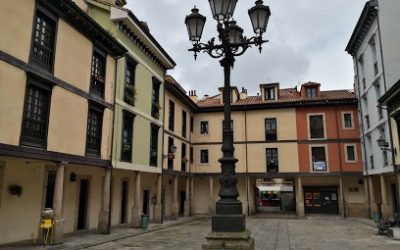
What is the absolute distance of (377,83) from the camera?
69.6 feet

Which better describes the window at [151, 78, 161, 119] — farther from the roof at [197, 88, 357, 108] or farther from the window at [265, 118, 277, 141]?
the window at [265, 118, 277, 141]

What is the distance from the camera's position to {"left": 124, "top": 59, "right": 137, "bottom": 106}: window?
1755cm

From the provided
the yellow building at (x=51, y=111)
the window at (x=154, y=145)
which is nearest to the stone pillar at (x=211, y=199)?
the window at (x=154, y=145)

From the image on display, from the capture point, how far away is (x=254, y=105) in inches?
1154

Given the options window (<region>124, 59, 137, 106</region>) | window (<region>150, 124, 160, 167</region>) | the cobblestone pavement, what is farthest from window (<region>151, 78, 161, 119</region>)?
the cobblestone pavement

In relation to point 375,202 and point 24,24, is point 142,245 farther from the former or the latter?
point 375,202

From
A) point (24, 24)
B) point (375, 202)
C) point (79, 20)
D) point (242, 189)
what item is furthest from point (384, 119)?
point (24, 24)

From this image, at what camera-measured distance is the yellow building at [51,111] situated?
10.4 meters

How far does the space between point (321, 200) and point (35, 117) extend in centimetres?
2507

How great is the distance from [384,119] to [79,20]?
669 inches

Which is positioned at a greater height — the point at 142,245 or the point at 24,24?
the point at 24,24

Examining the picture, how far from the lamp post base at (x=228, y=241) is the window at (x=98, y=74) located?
10.4 m

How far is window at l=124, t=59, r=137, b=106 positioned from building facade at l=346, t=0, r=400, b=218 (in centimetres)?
1291

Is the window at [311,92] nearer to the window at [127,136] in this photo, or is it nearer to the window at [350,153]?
the window at [350,153]
